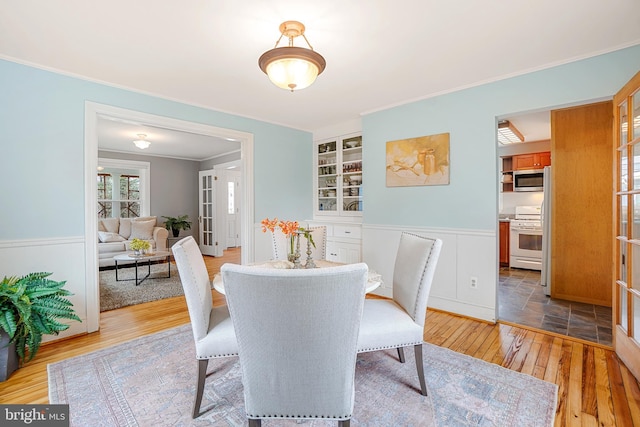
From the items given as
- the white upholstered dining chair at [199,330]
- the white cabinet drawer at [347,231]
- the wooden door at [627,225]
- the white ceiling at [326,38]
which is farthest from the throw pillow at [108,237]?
the wooden door at [627,225]

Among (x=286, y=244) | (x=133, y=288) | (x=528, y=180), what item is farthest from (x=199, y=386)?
(x=528, y=180)

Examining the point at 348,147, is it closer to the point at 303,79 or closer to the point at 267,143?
the point at 267,143

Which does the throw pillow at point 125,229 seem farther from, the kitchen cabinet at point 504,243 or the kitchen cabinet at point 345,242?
the kitchen cabinet at point 504,243

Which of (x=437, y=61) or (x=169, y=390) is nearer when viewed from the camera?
(x=169, y=390)

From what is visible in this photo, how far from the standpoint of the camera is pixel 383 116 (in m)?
3.65

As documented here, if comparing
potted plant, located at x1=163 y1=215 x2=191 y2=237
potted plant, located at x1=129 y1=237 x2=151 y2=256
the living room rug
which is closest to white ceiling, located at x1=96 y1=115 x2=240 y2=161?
potted plant, located at x1=163 y1=215 x2=191 y2=237

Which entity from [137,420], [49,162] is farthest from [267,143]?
[137,420]

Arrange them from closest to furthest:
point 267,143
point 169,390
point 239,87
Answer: point 169,390, point 239,87, point 267,143

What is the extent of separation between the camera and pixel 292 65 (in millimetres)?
A: 1854

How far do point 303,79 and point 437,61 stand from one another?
1.24m

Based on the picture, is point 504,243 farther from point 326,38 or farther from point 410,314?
point 326,38

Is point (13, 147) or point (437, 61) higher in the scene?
point (437, 61)

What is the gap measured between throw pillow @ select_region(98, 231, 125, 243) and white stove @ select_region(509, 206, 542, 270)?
7.07 meters

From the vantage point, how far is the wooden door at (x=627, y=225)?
1.99m
